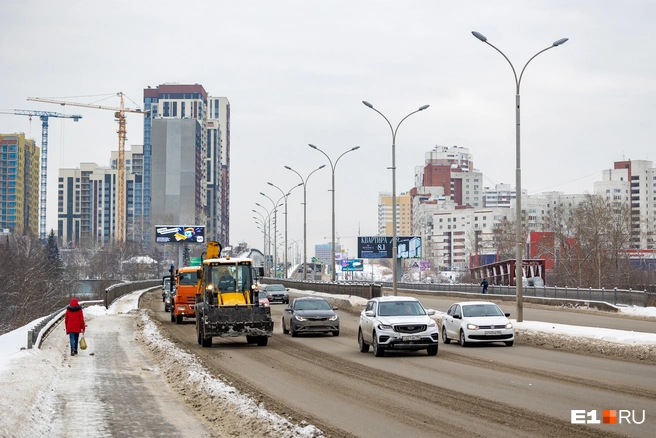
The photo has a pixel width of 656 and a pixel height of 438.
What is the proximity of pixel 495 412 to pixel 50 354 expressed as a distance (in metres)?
14.8

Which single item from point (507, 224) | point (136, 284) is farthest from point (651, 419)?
point (507, 224)

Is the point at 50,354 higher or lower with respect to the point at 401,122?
lower

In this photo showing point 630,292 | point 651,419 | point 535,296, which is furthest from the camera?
point 535,296

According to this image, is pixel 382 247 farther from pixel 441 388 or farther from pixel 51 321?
pixel 441 388

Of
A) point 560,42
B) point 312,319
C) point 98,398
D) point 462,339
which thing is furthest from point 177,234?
point 98,398

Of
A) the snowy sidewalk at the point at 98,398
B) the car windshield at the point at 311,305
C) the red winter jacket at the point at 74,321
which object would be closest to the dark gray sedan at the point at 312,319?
the car windshield at the point at 311,305

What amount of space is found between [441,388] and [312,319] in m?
17.4

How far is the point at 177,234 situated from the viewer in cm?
11725

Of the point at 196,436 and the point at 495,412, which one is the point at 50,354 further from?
the point at 495,412

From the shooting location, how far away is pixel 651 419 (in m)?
12.1

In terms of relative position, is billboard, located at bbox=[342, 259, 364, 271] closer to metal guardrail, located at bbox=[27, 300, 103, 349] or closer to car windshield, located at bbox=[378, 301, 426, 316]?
metal guardrail, located at bbox=[27, 300, 103, 349]

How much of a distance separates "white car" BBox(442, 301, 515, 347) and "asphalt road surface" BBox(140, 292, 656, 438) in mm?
407

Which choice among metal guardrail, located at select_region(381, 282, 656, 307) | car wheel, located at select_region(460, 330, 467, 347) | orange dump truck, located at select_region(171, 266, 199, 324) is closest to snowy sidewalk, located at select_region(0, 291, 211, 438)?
car wheel, located at select_region(460, 330, 467, 347)

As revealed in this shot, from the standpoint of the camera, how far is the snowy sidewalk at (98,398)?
12.9 metres
